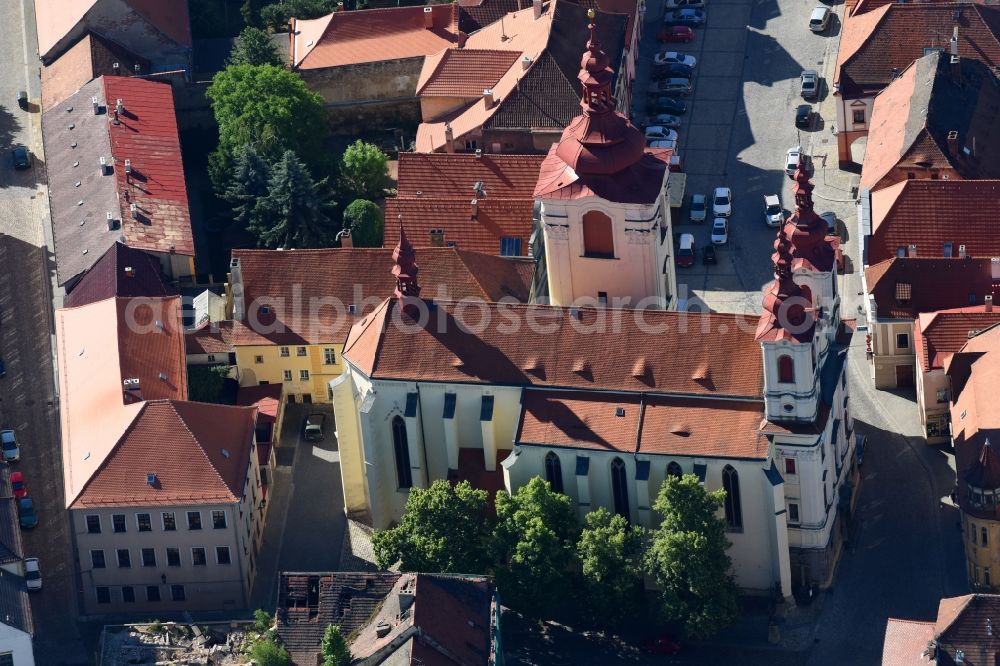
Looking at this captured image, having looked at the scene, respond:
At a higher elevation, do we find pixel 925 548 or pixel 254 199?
pixel 254 199

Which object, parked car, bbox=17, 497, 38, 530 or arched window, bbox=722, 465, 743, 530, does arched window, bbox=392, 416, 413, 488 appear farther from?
parked car, bbox=17, 497, 38, 530

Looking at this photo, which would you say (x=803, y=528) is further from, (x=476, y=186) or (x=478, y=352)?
(x=476, y=186)

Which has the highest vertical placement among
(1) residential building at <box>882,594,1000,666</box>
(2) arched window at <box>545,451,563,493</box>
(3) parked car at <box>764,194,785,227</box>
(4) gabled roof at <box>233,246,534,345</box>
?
(3) parked car at <box>764,194,785,227</box>

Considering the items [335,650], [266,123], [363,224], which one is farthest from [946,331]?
[266,123]

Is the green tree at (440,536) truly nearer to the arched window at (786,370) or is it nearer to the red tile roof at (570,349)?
the red tile roof at (570,349)

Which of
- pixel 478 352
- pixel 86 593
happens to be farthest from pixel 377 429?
pixel 86 593

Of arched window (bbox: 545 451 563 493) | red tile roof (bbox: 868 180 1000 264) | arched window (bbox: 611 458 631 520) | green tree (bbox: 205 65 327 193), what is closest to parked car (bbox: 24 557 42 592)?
arched window (bbox: 545 451 563 493)

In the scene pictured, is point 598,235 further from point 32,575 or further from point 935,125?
point 32,575
